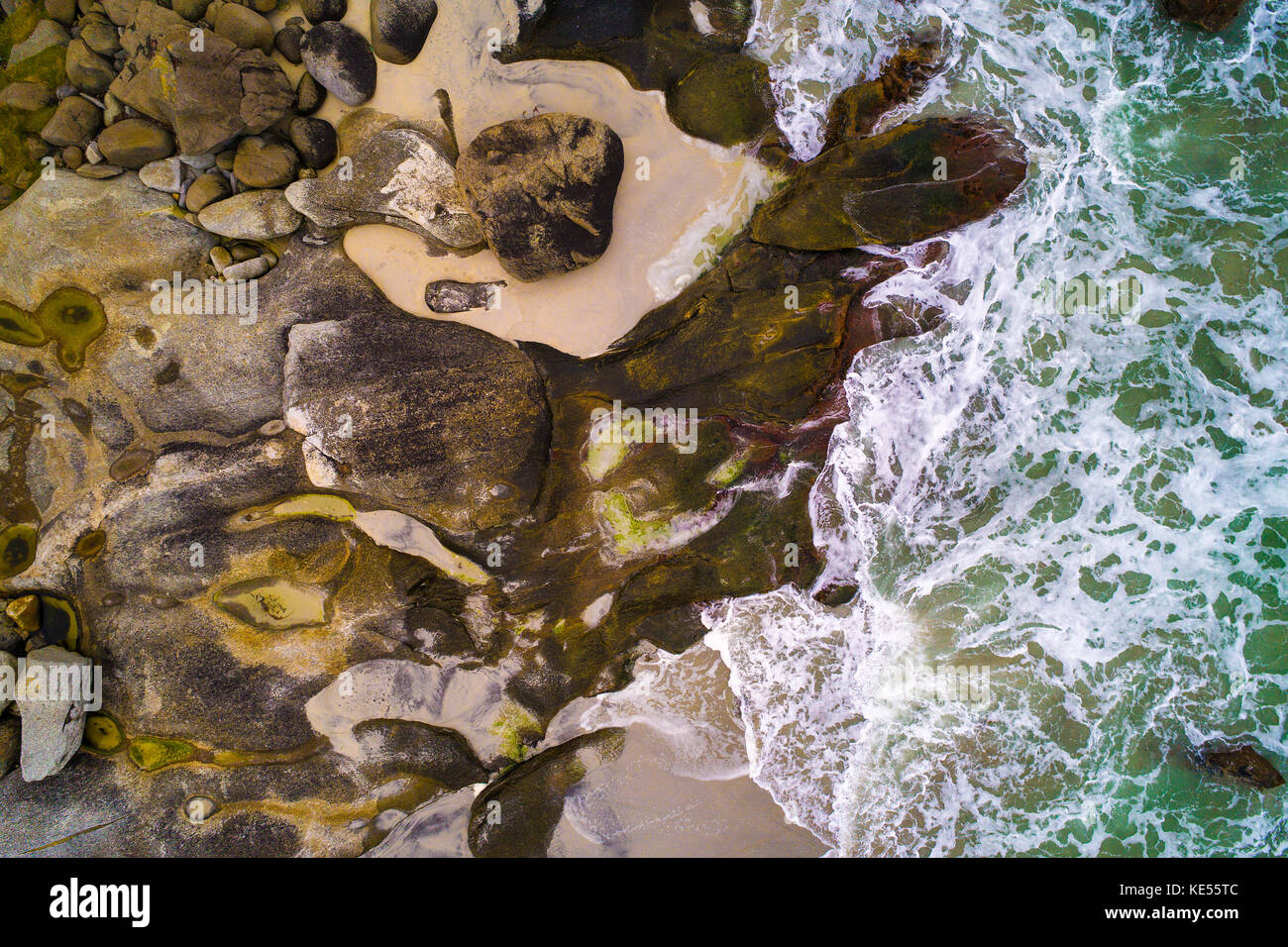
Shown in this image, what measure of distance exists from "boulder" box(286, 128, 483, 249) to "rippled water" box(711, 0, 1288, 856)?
5868 millimetres

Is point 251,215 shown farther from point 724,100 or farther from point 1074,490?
point 1074,490

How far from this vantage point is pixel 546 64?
760 centimetres

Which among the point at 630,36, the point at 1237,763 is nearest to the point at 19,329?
the point at 630,36

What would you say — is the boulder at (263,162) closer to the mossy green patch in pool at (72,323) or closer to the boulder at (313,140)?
the boulder at (313,140)

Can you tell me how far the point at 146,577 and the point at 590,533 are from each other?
579cm

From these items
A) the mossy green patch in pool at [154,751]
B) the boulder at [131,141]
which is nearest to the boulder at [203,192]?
the boulder at [131,141]

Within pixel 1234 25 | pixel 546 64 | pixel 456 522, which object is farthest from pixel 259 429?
pixel 1234 25

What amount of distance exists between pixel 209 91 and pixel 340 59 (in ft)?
5.37

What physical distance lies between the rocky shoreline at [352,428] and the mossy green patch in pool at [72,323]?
38 mm

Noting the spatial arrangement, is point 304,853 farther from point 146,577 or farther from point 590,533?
point 590,533

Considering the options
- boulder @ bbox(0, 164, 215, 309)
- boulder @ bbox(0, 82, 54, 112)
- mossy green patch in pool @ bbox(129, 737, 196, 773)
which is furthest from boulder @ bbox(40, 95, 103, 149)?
mossy green patch in pool @ bbox(129, 737, 196, 773)

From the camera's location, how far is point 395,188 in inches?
293

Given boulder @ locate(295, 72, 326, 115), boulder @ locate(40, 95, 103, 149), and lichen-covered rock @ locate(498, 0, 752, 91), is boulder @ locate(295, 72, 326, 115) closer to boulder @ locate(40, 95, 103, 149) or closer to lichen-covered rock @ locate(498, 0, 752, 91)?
lichen-covered rock @ locate(498, 0, 752, 91)

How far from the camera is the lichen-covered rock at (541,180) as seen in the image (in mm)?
7191
